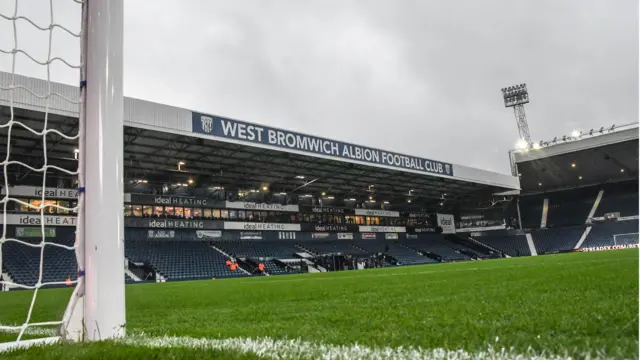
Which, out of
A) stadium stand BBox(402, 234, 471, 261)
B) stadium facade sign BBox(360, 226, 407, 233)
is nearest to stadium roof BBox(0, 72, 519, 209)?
stadium facade sign BBox(360, 226, 407, 233)

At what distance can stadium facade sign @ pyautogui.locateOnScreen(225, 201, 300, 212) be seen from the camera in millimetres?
28695

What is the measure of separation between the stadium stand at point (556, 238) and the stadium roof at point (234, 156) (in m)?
5.87

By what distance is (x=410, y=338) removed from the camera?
1689mm

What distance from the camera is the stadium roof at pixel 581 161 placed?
32.6 meters

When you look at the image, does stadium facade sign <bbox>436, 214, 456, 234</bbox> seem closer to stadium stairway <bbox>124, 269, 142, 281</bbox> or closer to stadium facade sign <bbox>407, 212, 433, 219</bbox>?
stadium facade sign <bbox>407, 212, 433, 219</bbox>

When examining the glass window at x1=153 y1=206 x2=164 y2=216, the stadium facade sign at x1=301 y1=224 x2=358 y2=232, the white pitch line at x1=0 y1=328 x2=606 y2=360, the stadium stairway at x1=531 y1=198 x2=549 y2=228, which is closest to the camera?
the white pitch line at x1=0 y1=328 x2=606 y2=360

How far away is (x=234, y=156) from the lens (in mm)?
22750

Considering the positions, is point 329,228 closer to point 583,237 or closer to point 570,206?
point 583,237

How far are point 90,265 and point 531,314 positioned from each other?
2.04 metres

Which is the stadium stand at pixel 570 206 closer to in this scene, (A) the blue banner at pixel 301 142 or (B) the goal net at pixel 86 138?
(A) the blue banner at pixel 301 142

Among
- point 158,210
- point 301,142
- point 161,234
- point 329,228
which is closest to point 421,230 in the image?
point 329,228

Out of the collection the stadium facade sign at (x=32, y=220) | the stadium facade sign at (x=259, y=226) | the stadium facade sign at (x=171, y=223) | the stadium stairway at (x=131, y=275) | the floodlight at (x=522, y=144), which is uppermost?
the floodlight at (x=522, y=144)

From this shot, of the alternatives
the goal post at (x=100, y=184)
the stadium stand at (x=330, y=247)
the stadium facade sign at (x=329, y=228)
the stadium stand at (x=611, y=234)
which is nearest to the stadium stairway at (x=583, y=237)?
the stadium stand at (x=611, y=234)

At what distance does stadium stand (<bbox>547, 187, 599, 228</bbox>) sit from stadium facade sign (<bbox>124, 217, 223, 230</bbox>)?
28833 millimetres
